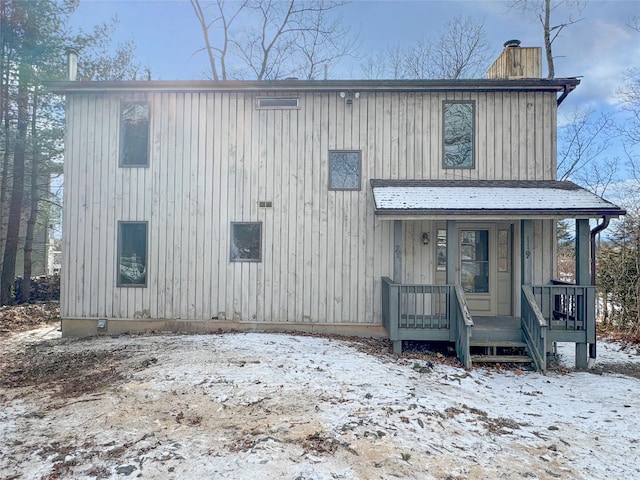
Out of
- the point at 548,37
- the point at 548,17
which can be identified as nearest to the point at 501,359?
the point at 548,37

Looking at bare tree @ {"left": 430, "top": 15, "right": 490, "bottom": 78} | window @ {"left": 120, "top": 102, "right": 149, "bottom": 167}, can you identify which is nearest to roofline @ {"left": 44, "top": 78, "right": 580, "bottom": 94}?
window @ {"left": 120, "top": 102, "right": 149, "bottom": 167}

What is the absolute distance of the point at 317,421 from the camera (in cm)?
393

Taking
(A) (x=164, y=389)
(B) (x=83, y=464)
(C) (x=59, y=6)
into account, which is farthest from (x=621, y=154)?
(C) (x=59, y=6)

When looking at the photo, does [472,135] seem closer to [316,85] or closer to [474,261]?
[474,261]

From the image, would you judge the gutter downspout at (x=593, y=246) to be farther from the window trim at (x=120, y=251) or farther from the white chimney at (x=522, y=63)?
the window trim at (x=120, y=251)

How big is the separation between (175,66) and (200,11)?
8.69 feet

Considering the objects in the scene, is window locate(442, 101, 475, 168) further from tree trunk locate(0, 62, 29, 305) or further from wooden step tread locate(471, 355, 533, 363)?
tree trunk locate(0, 62, 29, 305)

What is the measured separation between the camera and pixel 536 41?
14.1 meters

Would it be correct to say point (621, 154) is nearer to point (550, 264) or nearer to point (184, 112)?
point (550, 264)

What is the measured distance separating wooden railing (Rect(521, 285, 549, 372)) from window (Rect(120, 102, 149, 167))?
26.5ft

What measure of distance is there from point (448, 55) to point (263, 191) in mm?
12752

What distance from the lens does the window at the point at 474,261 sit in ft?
25.9

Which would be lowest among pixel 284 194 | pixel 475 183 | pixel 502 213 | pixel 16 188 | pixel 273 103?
pixel 502 213

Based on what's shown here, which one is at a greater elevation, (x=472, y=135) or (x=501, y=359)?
(x=472, y=135)
